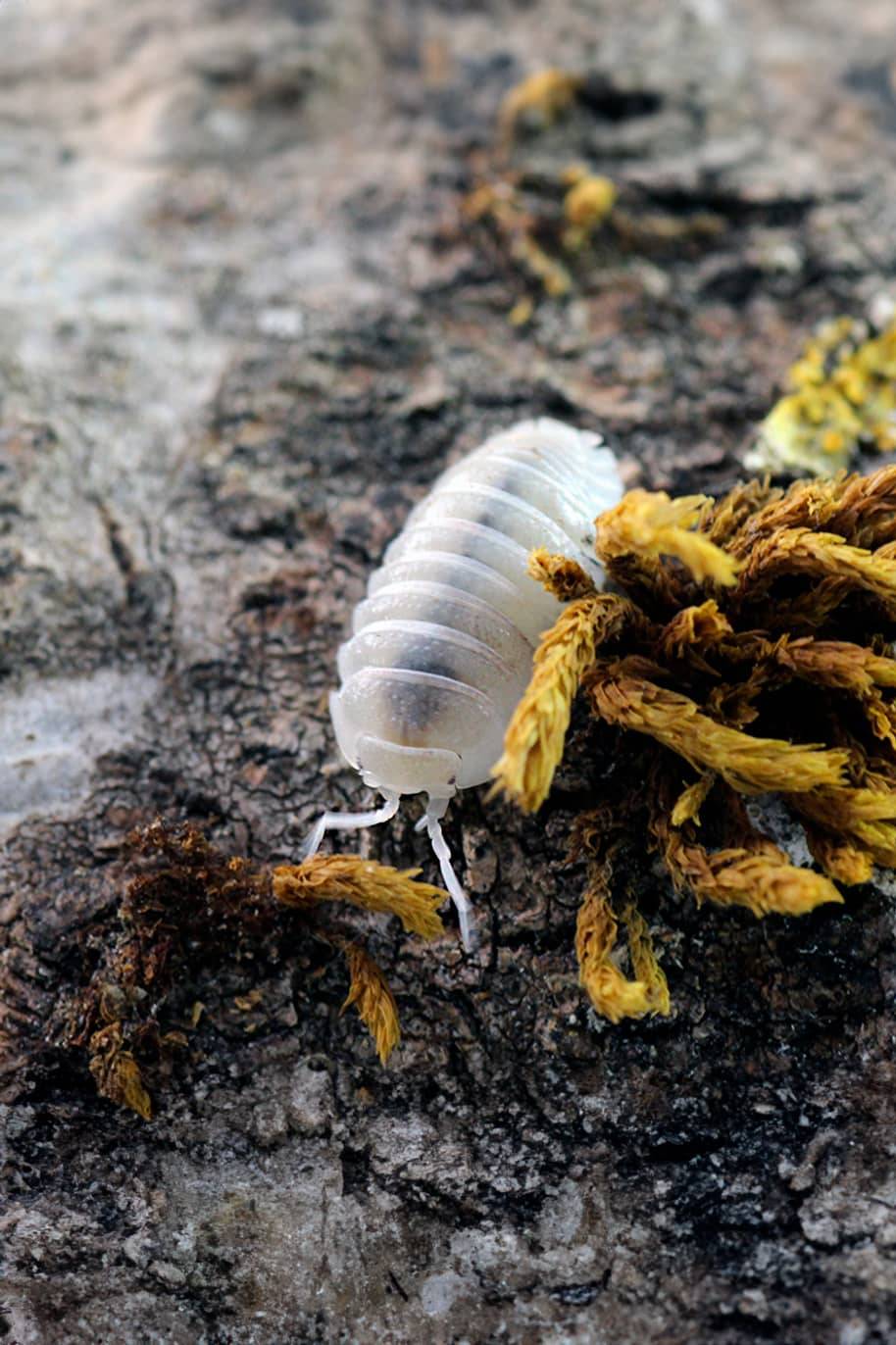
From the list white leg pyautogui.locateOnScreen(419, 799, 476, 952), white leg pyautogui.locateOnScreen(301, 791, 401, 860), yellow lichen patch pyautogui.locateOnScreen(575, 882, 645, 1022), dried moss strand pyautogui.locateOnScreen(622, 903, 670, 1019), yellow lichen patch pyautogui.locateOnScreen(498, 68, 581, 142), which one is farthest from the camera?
yellow lichen patch pyautogui.locateOnScreen(498, 68, 581, 142)

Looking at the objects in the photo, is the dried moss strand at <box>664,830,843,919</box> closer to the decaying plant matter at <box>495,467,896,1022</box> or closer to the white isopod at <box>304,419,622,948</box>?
the decaying plant matter at <box>495,467,896,1022</box>

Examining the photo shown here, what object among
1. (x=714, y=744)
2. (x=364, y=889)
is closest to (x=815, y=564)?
(x=714, y=744)

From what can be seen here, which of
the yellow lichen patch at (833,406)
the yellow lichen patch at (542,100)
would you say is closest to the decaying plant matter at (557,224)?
the yellow lichen patch at (542,100)

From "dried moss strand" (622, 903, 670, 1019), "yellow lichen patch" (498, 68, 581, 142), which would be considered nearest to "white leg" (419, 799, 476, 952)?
"dried moss strand" (622, 903, 670, 1019)

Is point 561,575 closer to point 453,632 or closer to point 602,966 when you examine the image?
point 453,632

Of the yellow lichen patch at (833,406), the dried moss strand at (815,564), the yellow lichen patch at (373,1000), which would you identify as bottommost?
the yellow lichen patch at (373,1000)

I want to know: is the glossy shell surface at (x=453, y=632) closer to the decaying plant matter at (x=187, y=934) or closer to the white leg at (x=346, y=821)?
the white leg at (x=346, y=821)

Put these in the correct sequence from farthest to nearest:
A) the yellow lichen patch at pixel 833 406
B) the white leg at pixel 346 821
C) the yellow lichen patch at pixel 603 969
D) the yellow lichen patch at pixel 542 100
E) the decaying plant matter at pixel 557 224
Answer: the yellow lichen patch at pixel 542 100, the decaying plant matter at pixel 557 224, the yellow lichen patch at pixel 833 406, the white leg at pixel 346 821, the yellow lichen patch at pixel 603 969

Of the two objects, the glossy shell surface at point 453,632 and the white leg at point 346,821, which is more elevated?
the glossy shell surface at point 453,632
